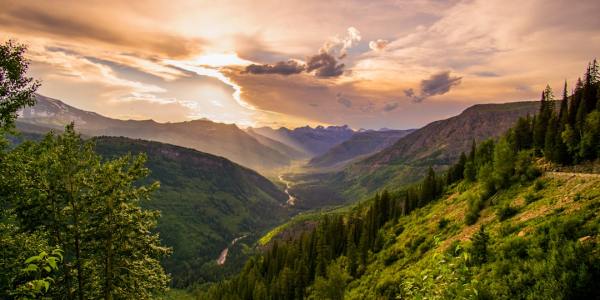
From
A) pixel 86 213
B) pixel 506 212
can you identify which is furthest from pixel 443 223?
pixel 86 213

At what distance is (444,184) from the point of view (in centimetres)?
10875

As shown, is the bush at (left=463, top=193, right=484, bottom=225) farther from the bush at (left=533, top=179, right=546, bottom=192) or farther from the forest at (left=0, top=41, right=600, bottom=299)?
the bush at (left=533, top=179, right=546, bottom=192)

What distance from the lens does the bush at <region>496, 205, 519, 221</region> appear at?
1755 inches

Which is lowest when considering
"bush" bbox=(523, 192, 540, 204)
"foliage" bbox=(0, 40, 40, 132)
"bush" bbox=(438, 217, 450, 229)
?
"bush" bbox=(438, 217, 450, 229)

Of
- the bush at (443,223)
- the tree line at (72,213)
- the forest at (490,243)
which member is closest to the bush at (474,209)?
the forest at (490,243)

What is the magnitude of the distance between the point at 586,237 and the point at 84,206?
38211 mm

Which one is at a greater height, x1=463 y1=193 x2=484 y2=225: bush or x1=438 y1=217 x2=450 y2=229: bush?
x1=463 y1=193 x2=484 y2=225: bush

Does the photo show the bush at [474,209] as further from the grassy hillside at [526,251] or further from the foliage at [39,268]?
the foliage at [39,268]

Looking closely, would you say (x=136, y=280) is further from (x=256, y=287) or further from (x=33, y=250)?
(x=256, y=287)

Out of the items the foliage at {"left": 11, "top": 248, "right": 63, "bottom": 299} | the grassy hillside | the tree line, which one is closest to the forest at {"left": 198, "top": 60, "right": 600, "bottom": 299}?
the grassy hillside

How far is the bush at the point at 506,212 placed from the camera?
44581 millimetres

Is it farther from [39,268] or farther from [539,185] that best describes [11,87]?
[539,185]

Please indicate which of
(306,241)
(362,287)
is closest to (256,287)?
(306,241)

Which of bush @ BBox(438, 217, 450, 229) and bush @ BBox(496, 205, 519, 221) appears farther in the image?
bush @ BBox(438, 217, 450, 229)
